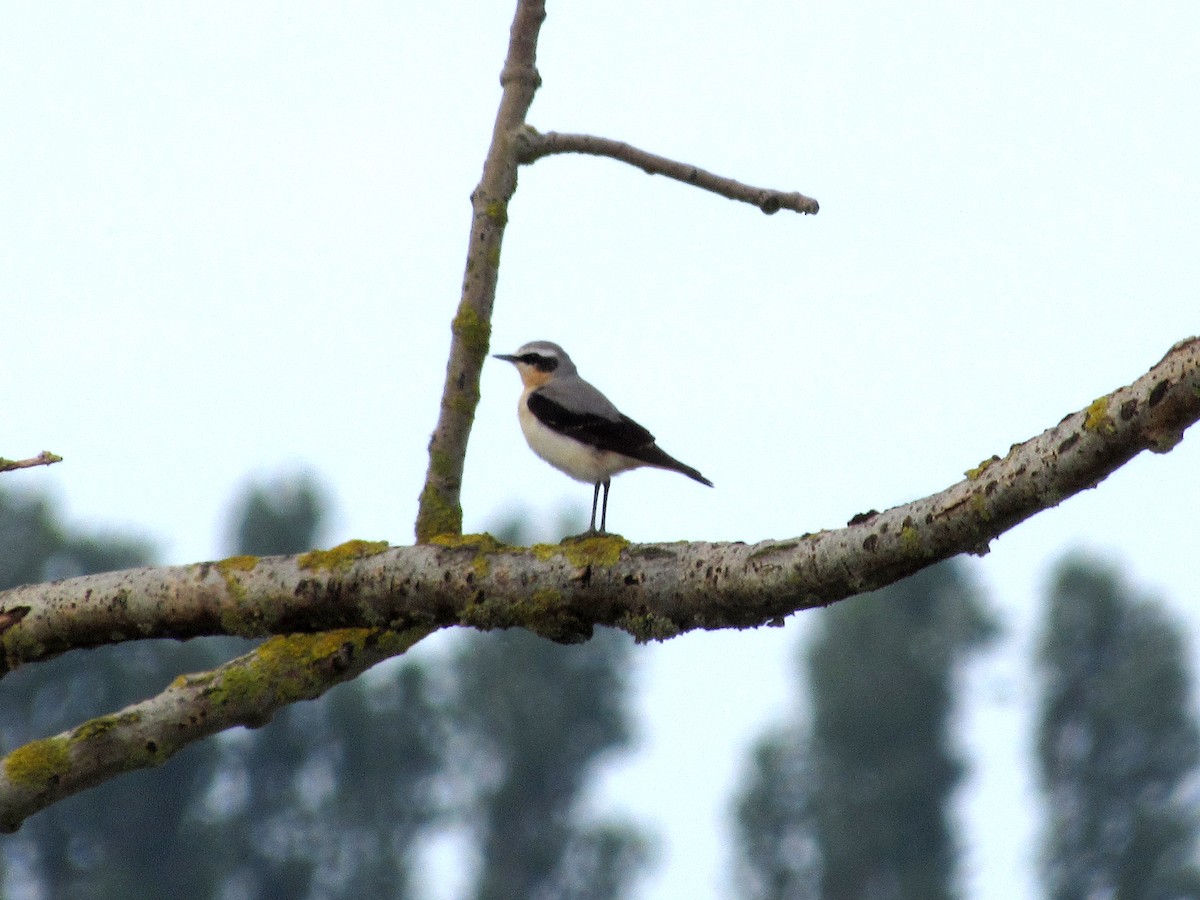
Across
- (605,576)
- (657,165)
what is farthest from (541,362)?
(605,576)

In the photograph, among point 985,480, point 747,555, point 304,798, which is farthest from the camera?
point 304,798

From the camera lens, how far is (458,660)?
110 meters

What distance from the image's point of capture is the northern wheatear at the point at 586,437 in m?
12.8

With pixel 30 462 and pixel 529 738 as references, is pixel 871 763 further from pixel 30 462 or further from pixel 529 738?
pixel 30 462

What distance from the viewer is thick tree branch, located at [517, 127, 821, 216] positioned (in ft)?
26.1

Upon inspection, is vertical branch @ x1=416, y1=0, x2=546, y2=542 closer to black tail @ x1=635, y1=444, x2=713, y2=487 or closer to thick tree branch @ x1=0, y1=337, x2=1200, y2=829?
thick tree branch @ x1=0, y1=337, x2=1200, y2=829

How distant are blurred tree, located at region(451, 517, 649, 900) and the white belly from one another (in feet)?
293

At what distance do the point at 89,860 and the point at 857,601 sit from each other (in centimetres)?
4204

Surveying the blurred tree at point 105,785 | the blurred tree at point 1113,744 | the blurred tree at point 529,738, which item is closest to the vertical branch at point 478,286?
the blurred tree at point 105,785

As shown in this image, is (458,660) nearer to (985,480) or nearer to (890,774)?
(890,774)

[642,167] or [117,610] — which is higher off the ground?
[642,167]

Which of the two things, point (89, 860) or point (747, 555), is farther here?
point (89, 860)

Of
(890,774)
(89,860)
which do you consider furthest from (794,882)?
(89,860)

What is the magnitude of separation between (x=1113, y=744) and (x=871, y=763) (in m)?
14.6
